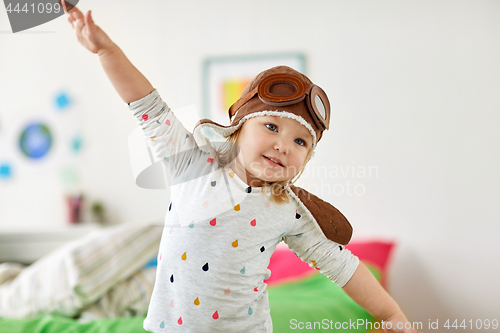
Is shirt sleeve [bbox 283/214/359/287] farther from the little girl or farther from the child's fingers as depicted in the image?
the child's fingers

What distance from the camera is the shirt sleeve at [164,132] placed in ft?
2.13

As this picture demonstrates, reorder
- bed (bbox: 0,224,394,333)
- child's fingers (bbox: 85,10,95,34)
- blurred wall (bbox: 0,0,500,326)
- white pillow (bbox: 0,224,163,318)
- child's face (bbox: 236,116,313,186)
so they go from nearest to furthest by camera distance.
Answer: child's fingers (bbox: 85,10,95,34) → child's face (bbox: 236,116,313,186) → bed (bbox: 0,224,394,333) → white pillow (bbox: 0,224,163,318) → blurred wall (bbox: 0,0,500,326)

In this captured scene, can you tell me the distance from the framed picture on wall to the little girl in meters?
1.32

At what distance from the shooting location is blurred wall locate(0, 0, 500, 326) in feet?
5.82

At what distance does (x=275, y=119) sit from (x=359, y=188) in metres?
1.30

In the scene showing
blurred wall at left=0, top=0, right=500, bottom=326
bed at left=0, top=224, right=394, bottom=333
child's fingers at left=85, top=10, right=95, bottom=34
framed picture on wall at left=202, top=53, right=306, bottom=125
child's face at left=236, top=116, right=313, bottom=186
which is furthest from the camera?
framed picture on wall at left=202, top=53, right=306, bottom=125

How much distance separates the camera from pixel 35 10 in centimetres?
86

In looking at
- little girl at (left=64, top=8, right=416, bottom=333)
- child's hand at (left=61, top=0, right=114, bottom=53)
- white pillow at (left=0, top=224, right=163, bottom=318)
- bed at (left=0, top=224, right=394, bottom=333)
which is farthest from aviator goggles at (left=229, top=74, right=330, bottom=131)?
white pillow at (left=0, top=224, right=163, bottom=318)

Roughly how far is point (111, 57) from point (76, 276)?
88cm

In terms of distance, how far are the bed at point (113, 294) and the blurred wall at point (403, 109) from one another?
0.41m

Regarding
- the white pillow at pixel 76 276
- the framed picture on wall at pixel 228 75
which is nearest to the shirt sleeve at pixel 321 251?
the white pillow at pixel 76 276

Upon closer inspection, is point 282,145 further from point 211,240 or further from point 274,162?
point 211,240

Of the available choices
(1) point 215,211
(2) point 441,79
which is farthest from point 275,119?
(2) point 441,79

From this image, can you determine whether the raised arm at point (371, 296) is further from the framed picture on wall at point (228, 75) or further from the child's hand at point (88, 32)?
the framed picture on wall at point (228, 75)
